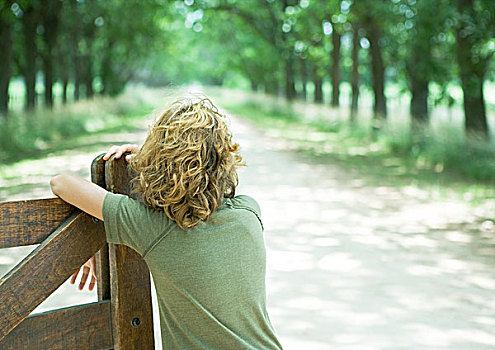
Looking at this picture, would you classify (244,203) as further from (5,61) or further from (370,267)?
(5,61)

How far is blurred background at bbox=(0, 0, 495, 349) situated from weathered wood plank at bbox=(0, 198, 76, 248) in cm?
65

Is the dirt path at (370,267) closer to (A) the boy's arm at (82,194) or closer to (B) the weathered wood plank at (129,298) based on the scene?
(B) the weathered wood plank at (129,298)

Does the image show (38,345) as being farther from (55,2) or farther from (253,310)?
(55,2)

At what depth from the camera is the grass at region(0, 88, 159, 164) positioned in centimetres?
1697

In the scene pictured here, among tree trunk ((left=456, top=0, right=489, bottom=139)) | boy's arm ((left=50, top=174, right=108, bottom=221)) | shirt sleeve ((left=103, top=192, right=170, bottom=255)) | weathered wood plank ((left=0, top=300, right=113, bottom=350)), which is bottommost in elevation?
weathered wood plank ((left=0, top=300, right=113, bottom=350))

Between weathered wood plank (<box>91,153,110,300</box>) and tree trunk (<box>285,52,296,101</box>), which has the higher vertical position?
tree trunk (<box>285,52,296,101</box>)

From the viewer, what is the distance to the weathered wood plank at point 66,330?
79.4 inches

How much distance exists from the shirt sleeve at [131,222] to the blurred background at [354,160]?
536mm

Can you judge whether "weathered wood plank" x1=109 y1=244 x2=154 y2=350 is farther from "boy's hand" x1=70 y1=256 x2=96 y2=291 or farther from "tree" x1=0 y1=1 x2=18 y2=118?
"tree" x1=0 y1=1 x2=18 y2=118

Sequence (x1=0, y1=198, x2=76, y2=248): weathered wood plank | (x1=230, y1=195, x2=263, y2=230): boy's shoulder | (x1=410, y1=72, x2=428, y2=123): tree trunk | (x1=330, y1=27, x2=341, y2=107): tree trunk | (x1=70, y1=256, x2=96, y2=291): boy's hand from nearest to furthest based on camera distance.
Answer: (x1=0, y1=198, x2=76, y2=248): weathered wood plank
(x1=230, y1=195, x2=263, y2=230): boy's shoulder
(x1=70, y1=256, x2=96, y2=291): boy's hand
(x1=410, y1=72, x2=428, y2=123): tree trunk
(x1=330, y1=27, x2=341, y2=107): tree trunk

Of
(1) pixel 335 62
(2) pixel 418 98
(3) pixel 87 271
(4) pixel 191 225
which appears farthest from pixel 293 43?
(4) pixel 191 225

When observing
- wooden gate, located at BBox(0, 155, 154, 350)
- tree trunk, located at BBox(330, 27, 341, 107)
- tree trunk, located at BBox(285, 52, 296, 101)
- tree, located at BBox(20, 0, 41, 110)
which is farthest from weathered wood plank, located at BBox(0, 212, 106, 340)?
tree trunk, located at BBox(285, 52, 296, 101)

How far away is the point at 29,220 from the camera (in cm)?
196

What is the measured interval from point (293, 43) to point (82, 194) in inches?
1152
